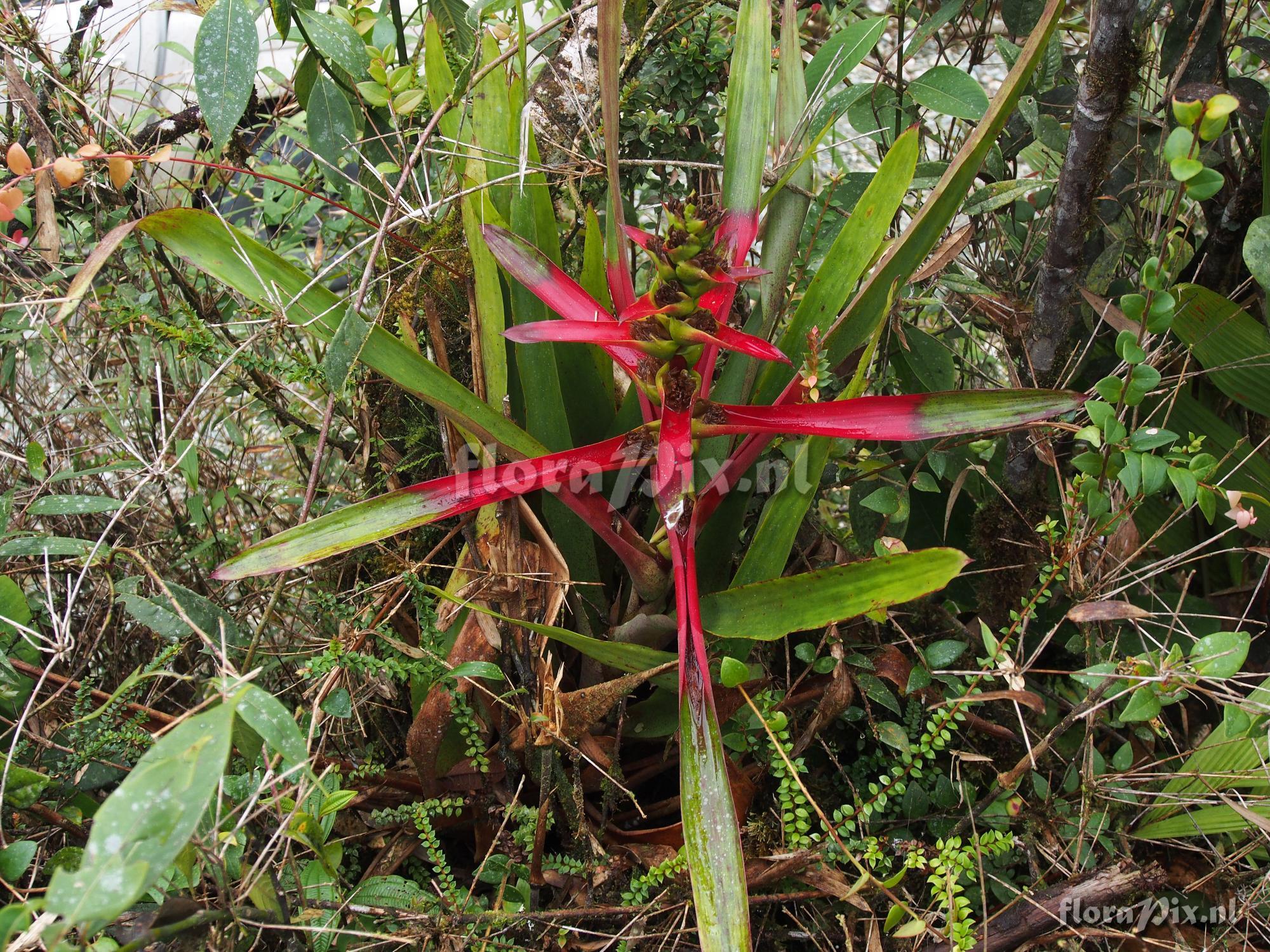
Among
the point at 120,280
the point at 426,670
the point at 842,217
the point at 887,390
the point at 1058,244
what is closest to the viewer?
the point at 426,670

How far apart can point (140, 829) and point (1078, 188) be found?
3.32 ft

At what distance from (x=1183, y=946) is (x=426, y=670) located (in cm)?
75

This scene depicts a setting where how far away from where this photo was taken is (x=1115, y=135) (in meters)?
1.13

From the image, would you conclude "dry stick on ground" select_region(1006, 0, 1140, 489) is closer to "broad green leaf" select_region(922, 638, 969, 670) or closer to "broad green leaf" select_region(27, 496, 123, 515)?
"broad green leaf" select_region(922, 638, 969, 670)

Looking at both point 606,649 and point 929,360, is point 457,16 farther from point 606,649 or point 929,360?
point 606,649

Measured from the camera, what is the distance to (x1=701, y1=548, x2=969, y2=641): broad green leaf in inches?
28.0

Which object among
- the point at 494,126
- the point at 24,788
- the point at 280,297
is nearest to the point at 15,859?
the point at 24,788

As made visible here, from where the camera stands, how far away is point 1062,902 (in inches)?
32.9

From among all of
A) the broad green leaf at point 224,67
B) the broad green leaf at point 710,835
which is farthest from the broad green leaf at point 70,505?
the broad green leaf at point 710,835

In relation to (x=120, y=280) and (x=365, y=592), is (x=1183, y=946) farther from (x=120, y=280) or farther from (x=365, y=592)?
(x=120, y=280)

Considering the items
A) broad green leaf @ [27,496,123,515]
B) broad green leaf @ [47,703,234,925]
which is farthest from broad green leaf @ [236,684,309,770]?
broad green leaf @ [27,496,123,515]

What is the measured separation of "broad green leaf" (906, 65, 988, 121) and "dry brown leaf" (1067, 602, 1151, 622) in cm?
54

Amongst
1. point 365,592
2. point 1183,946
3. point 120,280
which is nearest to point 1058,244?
point 1183,946

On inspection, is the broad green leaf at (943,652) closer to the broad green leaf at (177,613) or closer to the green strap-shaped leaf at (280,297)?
the green strap-shaped leaf at (280,297)
